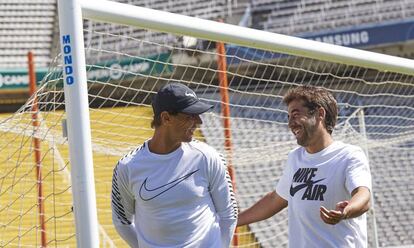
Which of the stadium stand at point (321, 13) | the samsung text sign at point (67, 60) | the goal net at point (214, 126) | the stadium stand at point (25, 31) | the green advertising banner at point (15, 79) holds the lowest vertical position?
the samsung text sign at point (67, 60)

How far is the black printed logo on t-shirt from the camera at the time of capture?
4.00 m

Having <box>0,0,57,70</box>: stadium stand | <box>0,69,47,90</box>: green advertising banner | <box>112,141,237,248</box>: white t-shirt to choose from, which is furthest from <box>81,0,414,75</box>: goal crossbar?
<box>0,0,57,70</box>: stadium stand

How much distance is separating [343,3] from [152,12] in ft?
35.3

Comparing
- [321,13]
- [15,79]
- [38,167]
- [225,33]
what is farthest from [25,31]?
[225,33]

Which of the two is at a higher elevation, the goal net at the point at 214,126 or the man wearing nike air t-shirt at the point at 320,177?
the goal net at the point at 214,126

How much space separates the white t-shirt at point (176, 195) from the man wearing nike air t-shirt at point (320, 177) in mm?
431

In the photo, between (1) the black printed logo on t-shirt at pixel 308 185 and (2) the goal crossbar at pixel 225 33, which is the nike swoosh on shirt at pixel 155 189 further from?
(2) the goal crossbar at pixel 225 33

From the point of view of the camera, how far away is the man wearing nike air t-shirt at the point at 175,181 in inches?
143

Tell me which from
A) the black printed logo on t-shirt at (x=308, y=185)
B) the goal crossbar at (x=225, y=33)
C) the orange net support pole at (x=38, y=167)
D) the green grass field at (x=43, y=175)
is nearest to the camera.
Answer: the goal crossbar at (x=225, y=33)

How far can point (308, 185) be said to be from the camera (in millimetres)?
4055

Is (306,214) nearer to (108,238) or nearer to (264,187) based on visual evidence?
(108,238)

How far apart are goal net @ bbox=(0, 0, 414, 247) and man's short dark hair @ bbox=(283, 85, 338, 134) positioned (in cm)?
82

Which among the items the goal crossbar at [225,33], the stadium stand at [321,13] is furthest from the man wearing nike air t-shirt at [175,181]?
the stadium stand at [321,13]

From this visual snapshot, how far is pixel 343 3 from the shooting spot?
47.4ft
